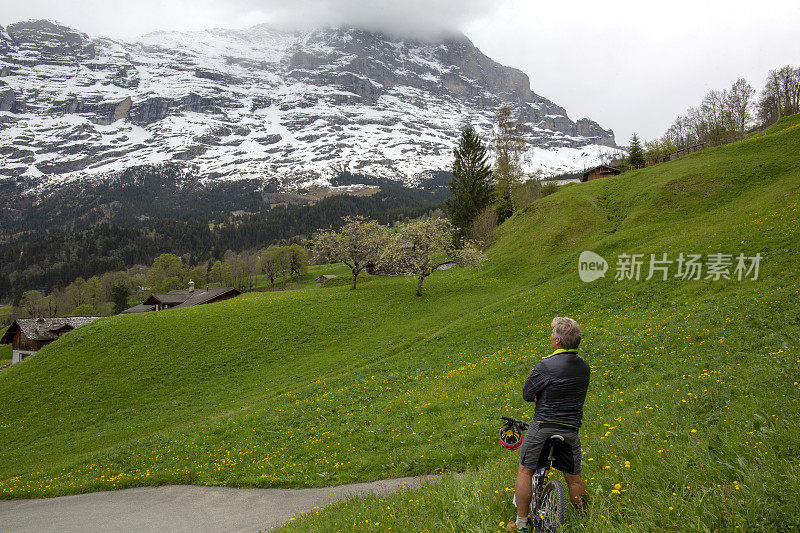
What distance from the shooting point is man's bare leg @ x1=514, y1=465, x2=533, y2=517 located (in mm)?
5773

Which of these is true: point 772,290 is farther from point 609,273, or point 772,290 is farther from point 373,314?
point 373,314

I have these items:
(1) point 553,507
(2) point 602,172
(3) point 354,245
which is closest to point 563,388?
(1) point 553,507

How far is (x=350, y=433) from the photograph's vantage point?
15.4 meters

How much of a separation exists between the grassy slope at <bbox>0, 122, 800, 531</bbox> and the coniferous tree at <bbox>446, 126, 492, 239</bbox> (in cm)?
2012

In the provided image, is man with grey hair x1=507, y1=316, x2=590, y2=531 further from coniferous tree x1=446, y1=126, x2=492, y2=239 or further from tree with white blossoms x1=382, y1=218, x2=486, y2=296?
coniferous tree x1=446, y1=126, x2=492, y2=239

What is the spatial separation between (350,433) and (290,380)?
14208 millimetres

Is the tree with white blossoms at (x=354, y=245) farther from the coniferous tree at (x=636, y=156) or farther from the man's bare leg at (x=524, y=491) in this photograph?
the coniferous tree at (x=636, y=156)

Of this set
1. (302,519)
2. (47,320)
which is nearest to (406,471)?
(302,519)

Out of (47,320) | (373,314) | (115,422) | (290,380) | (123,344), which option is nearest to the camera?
(115,422)

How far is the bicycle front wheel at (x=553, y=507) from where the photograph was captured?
Answer: 548cm

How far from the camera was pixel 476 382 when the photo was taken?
1761 cm

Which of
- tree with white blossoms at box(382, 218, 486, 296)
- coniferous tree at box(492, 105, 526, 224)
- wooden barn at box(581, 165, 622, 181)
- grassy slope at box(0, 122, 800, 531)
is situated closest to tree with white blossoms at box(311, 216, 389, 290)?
grassy slope at box(0, 122, 800, 531)

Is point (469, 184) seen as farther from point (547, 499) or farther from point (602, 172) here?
point (547, 499)

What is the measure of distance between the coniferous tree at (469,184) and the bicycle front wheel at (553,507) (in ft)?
207
